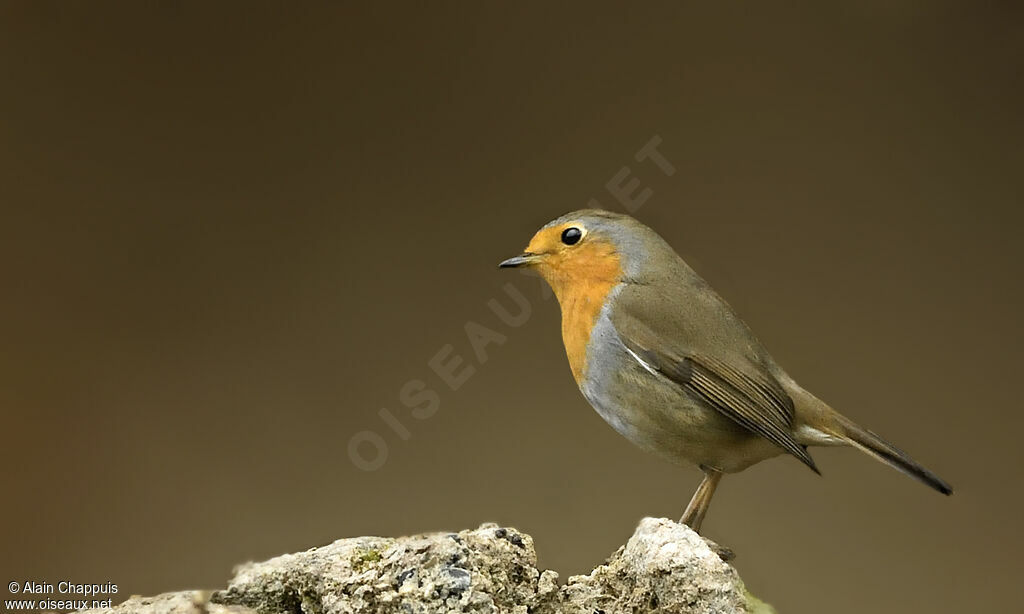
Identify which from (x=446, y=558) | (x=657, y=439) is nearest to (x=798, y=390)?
(x=657, y=439)

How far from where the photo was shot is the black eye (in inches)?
110

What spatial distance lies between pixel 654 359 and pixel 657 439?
22cm

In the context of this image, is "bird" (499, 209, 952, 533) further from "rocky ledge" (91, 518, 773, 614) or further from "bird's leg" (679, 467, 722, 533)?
"rocky ledge" (91, 518, 773, 614)

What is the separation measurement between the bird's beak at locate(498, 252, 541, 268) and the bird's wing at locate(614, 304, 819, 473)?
12.8 inches

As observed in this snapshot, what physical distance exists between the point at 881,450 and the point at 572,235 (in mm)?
1025

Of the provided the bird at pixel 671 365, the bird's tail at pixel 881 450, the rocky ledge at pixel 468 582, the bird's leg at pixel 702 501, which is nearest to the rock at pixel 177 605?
the rocky ledge at pixel 468 582

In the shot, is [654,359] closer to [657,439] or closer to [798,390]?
[657,439]

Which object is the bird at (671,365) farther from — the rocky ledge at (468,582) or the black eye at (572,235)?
the rocky ledge at (468,582)

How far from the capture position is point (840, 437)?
8.67 ft

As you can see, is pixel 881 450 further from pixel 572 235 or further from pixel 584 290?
pixel 572 235

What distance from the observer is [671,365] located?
8.66 ft

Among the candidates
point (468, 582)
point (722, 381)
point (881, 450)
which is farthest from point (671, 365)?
point (468, 582)

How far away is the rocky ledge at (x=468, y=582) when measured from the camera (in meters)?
1.73

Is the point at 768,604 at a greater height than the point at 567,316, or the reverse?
the point at 567,316
